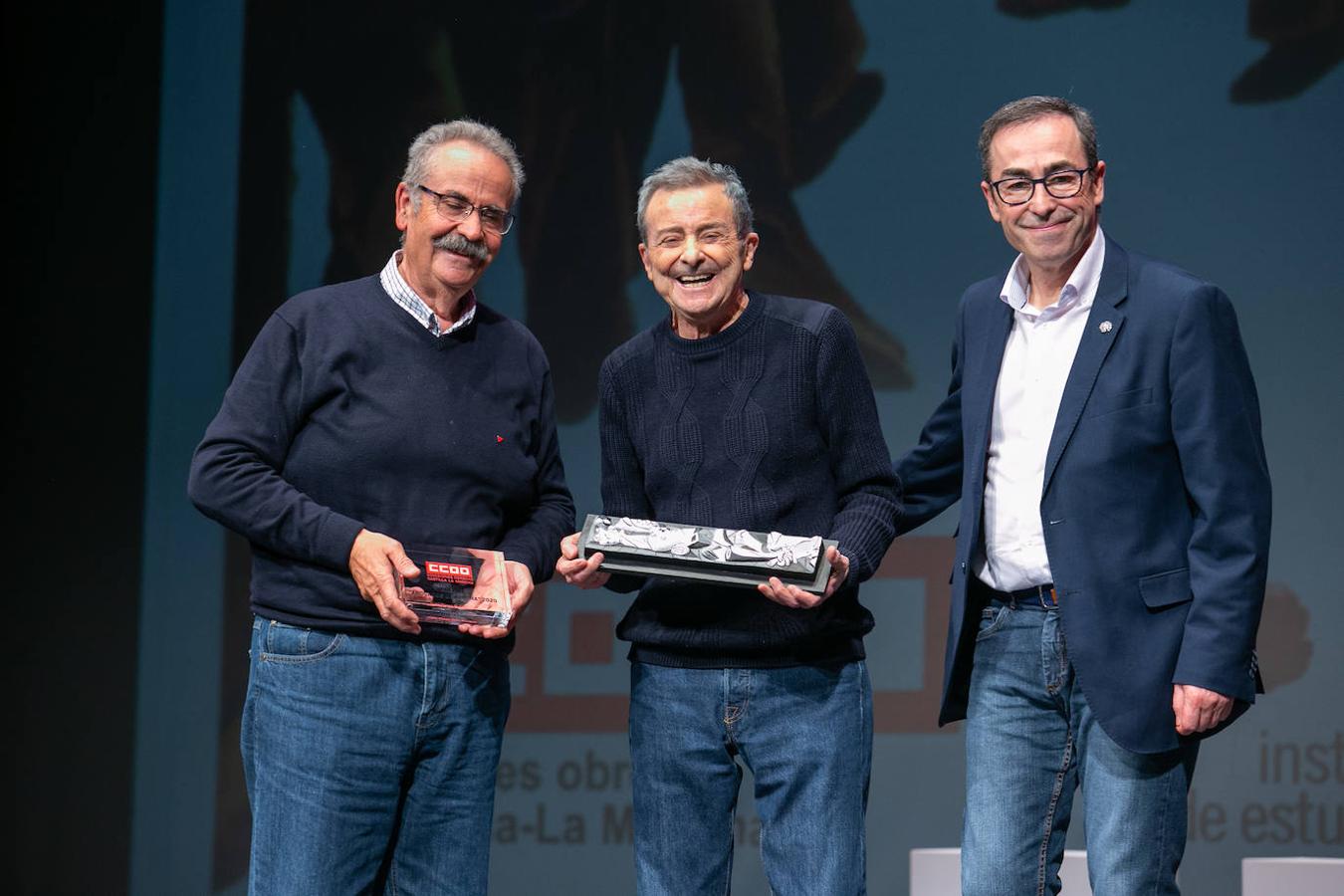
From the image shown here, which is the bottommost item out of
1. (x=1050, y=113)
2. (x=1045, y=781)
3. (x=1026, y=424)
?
(x=1045, y=781)

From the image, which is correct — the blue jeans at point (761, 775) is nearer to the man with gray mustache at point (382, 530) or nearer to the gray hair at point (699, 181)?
the man with gray mustache at point (382, 530)

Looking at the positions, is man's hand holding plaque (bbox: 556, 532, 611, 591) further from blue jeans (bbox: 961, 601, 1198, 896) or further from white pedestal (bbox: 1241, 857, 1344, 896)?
white pedestal (bbox: 1241, 857, 1344, 896)

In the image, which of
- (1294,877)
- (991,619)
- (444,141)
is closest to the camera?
(991,619)

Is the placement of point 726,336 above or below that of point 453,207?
below

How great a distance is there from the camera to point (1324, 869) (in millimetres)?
3557

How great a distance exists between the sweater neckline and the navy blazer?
1.72 feet

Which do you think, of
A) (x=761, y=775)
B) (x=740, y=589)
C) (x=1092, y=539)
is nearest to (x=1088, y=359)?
(x=1092, y=539)

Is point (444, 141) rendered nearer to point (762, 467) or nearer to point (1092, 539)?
point (762, 467)

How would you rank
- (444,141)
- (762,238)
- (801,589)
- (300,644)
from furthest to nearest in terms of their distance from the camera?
(762,238), (444,141), (300,644), (801,589)

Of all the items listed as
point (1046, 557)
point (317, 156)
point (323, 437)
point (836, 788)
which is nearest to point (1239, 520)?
point (1046, 557)

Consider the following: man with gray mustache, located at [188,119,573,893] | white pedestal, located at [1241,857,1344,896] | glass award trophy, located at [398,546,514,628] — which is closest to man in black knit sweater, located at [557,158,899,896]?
glass award trophy, located at [398,546,514,628]

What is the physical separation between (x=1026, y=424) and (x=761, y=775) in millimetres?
720

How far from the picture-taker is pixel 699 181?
90.0 inches

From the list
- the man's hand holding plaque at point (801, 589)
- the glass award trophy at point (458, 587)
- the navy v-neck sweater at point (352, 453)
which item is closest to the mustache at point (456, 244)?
the navy v-neck sweater at point (352, 453)
